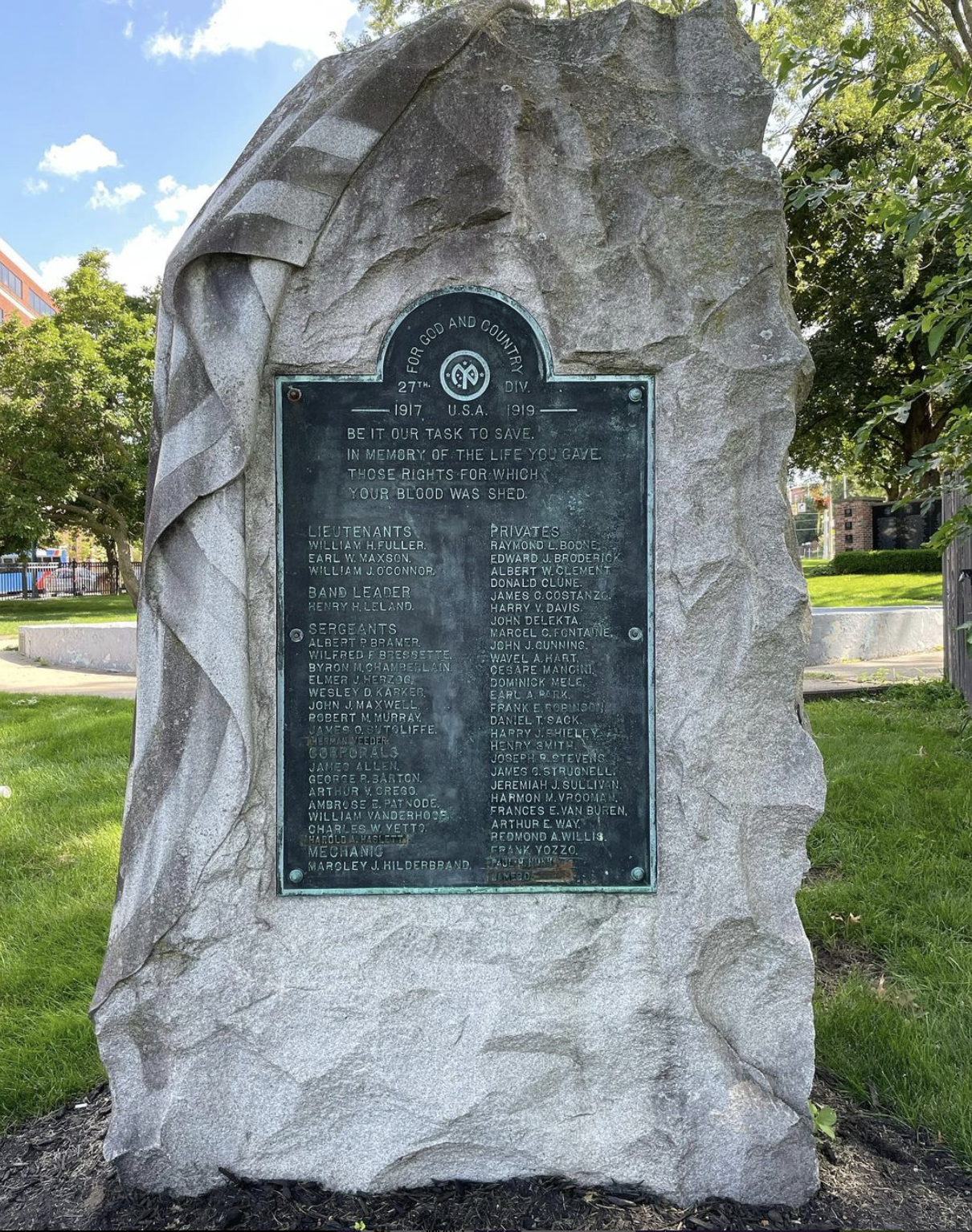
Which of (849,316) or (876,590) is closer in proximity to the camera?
(876,590)

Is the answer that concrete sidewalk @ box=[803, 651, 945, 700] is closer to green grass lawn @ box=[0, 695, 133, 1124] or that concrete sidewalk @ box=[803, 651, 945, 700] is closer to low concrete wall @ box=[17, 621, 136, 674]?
green grass lawn @ box=[0, 695, 133, 1124]

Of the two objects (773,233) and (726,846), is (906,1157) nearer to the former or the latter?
(726,846)

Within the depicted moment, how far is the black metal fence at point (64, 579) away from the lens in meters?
42.6

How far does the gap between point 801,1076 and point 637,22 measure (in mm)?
2962

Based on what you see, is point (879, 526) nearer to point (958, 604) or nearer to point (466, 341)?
point (958, 604)

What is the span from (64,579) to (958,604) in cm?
4480

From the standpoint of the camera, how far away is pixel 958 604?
869cm

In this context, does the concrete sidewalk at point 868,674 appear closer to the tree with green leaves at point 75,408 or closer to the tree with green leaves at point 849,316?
the tree with green leaves at point 849,316

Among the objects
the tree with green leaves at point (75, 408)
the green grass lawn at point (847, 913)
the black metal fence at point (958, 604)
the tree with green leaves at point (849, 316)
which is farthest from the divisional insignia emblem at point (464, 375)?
the tree with green leaves at point (75, 408)

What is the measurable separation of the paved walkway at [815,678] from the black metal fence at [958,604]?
2.43 feet

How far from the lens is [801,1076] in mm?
2545

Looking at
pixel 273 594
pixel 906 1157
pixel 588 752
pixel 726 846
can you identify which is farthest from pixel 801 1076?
pixel 273 594

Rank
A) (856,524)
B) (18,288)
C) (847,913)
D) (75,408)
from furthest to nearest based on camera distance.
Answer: (18,288)
(856,524)
(75,408)
(847,913)

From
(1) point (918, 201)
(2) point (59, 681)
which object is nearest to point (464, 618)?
(1) point (918, 201)
